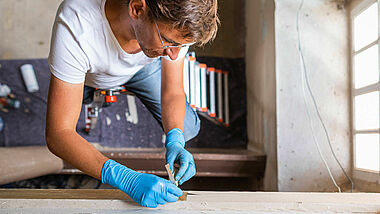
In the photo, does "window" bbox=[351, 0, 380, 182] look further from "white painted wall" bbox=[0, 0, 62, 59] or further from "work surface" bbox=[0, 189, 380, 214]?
"white painted wall" bbox=[0, 0, 62, 59]

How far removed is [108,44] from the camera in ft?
3.81

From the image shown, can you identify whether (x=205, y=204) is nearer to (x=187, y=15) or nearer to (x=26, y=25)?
(x=187, y=15)

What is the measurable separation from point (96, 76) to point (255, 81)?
1.34 m

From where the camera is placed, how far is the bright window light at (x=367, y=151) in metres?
1.39

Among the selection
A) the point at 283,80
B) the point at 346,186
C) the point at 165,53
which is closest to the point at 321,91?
the point at 283,80

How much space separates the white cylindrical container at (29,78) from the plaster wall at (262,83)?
1732 millimetres

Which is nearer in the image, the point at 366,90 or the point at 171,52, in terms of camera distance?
the point at 171,52

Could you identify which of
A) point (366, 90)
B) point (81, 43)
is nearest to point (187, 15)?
point (81, 43)

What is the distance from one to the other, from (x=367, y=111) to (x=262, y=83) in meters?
0.76

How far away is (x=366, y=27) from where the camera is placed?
149 centimetres

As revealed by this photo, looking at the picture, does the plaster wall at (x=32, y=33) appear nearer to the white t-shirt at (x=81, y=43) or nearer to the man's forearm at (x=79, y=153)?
the white t-shirt at (x=81, y=43)

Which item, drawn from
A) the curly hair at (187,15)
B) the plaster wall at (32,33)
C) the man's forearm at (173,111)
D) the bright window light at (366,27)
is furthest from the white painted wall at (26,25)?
the bright window light at (366,27)

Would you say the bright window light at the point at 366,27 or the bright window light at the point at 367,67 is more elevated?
the bright window light at the point at 366,27

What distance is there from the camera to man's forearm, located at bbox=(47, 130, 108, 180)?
1062 millimetres
